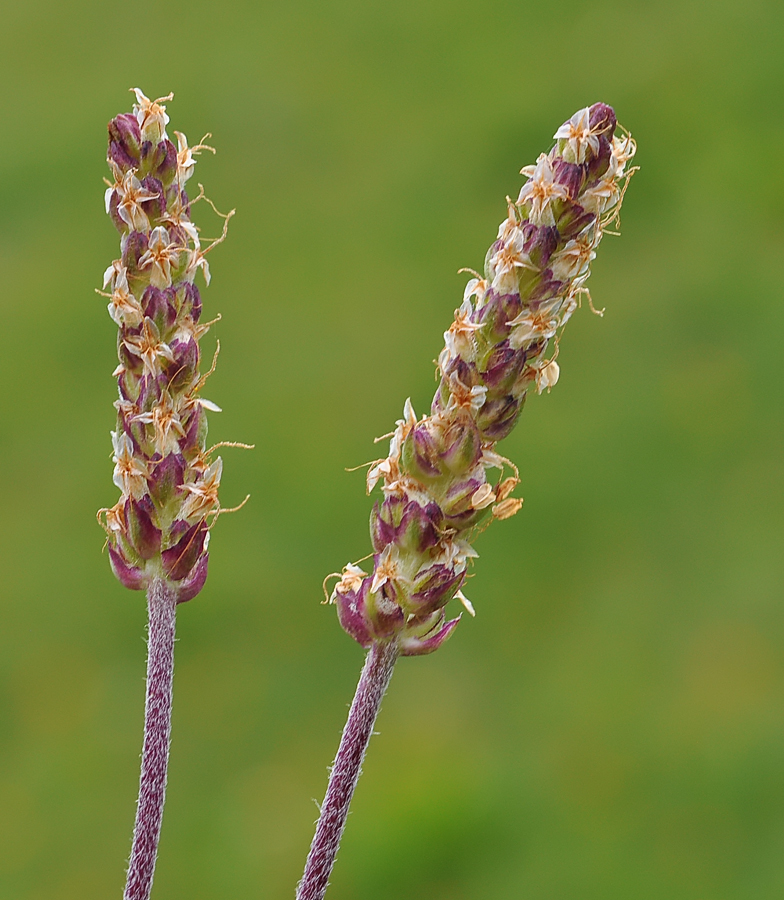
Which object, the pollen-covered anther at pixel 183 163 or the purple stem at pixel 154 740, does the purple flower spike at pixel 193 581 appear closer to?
the purple stem at pixel 154 740

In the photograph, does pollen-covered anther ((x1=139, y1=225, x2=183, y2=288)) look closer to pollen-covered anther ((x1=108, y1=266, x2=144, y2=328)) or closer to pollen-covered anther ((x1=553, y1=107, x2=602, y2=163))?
pollen-covered anther ((x1=108, y1=266, x2=144, y2=328))

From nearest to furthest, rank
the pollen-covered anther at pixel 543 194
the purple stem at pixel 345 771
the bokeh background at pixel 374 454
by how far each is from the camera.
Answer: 1. the pollen-covered anther at pixel 543 194
2. the purple stem at pixel 345 771
3. the bokeh background at pixel 374 454

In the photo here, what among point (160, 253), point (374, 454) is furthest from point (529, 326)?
point (374, 454)

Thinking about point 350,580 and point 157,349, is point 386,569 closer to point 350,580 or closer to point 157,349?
point 350,580

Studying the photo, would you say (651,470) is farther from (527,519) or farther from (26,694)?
(26,694)

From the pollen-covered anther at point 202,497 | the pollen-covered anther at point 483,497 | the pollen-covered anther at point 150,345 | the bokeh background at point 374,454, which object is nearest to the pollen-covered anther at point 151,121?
the pollen-covered anther at point 150,345
